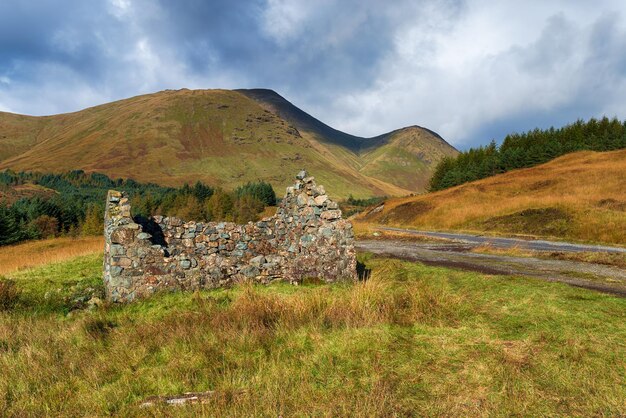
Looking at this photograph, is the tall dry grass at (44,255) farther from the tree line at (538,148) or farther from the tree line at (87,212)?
the tree line at (538,148)

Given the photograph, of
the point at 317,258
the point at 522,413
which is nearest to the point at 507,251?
the point at 317,258

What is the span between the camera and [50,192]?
162750mm

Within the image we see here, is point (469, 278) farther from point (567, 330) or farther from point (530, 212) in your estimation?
point (530, 212)

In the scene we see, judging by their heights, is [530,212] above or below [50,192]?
below

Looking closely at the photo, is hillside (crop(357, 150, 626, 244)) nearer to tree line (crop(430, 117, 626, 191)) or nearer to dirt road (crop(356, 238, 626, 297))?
tree line (crop(430, 117, 626, 191))

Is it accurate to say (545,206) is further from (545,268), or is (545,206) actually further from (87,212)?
(87,212)

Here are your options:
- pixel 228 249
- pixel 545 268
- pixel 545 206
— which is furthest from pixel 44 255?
pixel 545 206

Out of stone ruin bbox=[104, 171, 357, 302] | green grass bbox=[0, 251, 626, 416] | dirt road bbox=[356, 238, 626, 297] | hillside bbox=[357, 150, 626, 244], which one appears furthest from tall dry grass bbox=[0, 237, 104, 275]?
hillside bbox=[357, 150, 626, 244]

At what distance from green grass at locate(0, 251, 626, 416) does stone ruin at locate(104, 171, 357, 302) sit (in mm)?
1322

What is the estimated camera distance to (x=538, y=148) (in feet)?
257

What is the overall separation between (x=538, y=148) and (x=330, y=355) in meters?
89.8

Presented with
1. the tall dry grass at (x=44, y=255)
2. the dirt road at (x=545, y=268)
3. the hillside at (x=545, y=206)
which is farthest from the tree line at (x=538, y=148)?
the tall dry grass at (x=44, y=255)

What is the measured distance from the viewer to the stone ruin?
1084 cm

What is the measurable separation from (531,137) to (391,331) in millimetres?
105602
